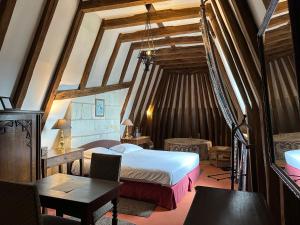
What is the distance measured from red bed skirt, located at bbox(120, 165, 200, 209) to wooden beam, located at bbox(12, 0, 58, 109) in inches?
85.2

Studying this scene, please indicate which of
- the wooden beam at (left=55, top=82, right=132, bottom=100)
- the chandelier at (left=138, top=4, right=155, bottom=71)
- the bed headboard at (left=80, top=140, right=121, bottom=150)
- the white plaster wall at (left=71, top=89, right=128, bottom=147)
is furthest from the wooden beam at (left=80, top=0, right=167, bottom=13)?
the bed headboard at (left=80, top=140, right=121, bottom=150)

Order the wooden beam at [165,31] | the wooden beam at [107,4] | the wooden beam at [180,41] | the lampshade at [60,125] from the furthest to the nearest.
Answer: the wooden beam at [180,41] → the wooden beam at [165,31] → the lampshade at [60,125] → the wooden beam at [107,4]

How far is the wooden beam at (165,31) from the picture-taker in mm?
4773

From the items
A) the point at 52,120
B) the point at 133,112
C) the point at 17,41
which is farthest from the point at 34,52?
the point at 133,112

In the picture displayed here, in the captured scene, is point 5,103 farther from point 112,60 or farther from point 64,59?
point 112,60

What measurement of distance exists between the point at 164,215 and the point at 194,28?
342 cm

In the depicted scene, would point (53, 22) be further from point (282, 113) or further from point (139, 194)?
point (282, 113)

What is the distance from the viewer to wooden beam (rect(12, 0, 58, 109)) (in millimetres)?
3307

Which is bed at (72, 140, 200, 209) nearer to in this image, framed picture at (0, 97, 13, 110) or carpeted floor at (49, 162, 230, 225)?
carpeted floor at (49, 162, 230, 225)

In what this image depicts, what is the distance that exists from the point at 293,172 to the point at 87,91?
4.57 meters

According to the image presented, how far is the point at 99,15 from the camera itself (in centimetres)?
450

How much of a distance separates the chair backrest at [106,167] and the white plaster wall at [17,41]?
1582mm

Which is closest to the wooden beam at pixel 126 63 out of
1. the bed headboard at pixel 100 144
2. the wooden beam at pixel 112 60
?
the wooden beam at pixel 112 60

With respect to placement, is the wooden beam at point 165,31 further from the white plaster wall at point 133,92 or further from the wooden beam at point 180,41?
the white plaster wall at point 133,92
